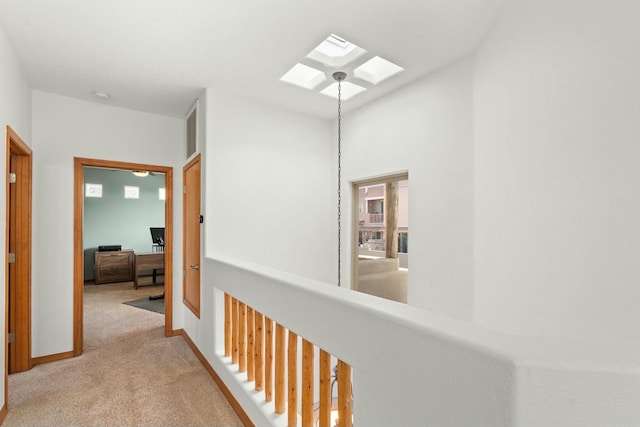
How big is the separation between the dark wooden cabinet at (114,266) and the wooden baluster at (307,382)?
253 inches

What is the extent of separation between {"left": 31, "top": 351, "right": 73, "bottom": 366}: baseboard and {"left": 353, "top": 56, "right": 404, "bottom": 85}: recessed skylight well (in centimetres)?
381

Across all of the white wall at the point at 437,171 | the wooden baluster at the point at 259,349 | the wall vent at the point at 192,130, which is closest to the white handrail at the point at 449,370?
the wooden baluster at the point at 259,349

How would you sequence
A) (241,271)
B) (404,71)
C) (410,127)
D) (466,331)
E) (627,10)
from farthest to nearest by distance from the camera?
(410,127)
(404,71)
(241,271)
(627,10)
(466,331)

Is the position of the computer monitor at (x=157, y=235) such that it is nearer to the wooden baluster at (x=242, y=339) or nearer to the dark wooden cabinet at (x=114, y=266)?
the dark wooden cabinet at (x=114, y=266)

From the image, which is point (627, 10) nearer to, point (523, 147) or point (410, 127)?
point (523, 147)

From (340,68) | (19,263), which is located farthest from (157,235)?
(340,68)

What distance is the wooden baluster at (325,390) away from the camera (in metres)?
1.48

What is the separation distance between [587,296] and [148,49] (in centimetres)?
A: 308

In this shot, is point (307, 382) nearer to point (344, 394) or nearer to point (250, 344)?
point (344, 394)

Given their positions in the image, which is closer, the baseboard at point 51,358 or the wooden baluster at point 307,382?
the wooden baluster at point 307,382

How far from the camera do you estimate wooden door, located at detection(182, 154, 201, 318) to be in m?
3.24

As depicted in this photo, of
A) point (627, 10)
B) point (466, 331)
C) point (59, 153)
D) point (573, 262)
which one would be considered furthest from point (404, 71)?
point (59, 153)

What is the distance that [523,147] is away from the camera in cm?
192

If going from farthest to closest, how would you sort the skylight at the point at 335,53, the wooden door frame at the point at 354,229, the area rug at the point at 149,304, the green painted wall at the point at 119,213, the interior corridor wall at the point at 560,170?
1. the green painted wall at the point at 119,213
2. the area rug at the point at 149,304
3. the wooden door frame at the point at 354,229
4. the skylight at the point at 335,53
5. the interior corridor wall at the point at 560,170
